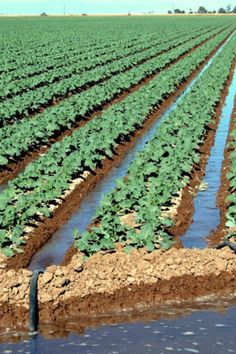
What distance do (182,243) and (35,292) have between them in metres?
3.14

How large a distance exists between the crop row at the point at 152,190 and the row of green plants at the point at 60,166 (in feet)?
3.43

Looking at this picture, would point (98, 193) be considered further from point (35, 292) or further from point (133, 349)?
point (133, 349)

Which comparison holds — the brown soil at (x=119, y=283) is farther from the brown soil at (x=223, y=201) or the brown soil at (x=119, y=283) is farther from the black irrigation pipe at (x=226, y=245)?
the brown soil at (x=223, y=201)

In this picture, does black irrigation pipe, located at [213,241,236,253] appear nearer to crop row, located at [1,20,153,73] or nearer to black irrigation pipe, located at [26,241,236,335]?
black irrigation pipe, located at [26,241,236,335]

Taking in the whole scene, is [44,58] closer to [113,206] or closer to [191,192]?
[191,192]

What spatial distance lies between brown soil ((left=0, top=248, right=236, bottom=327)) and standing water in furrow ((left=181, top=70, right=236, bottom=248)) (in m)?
1.33

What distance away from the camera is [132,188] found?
11.2 metres

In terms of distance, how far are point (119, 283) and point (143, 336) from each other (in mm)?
1235

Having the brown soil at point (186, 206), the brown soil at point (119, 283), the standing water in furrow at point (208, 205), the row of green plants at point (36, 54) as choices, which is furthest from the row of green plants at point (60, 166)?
the row of green plants at point (36, 54)

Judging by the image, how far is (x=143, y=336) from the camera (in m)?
7.20

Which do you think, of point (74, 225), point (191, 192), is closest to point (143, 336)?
point (74, 225)

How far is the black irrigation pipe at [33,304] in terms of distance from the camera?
7569mm

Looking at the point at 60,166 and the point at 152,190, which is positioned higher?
the point at 60,166

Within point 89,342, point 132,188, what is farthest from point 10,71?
point 89,342
